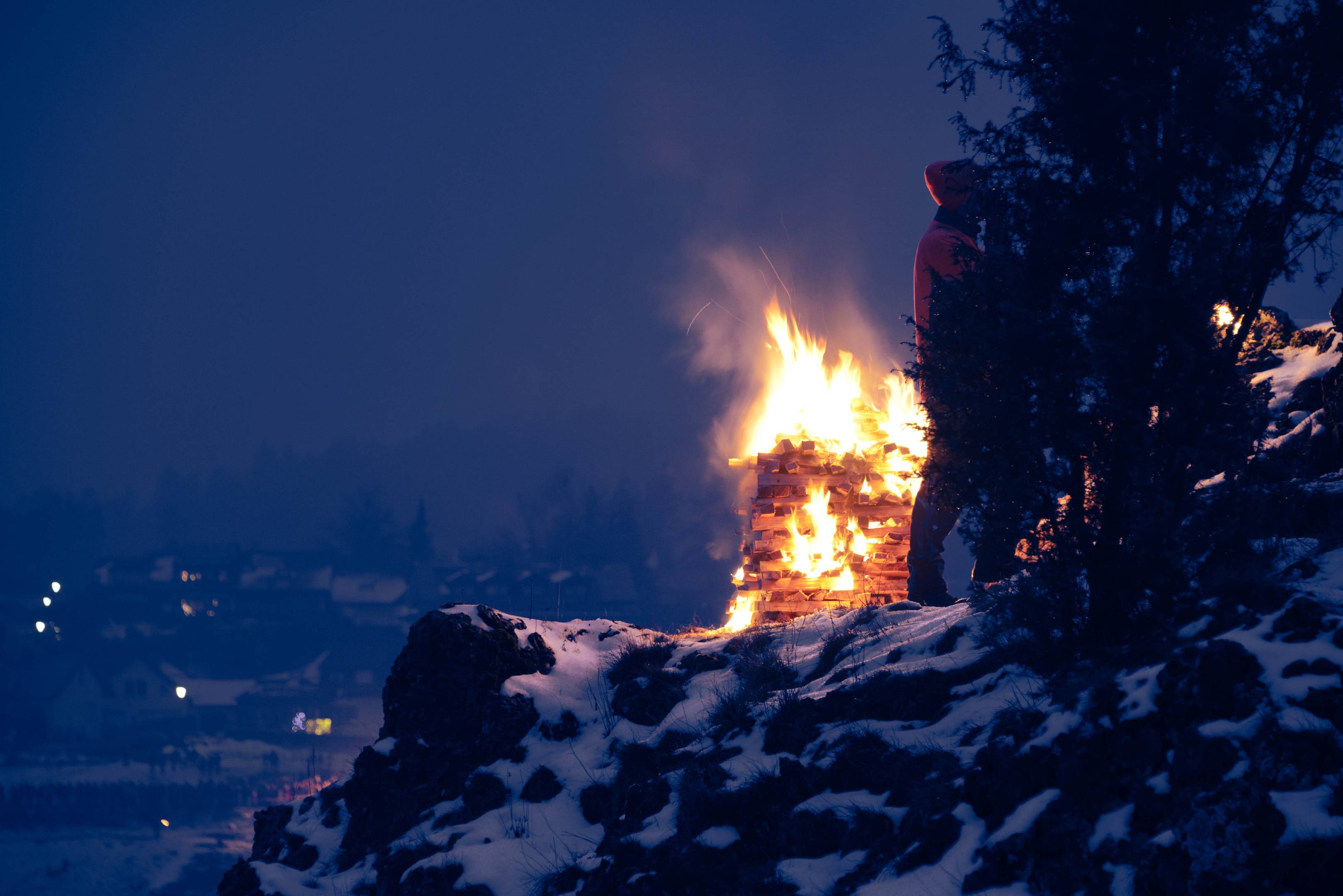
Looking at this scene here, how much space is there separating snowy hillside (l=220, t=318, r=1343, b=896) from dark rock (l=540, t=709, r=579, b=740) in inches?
2.2

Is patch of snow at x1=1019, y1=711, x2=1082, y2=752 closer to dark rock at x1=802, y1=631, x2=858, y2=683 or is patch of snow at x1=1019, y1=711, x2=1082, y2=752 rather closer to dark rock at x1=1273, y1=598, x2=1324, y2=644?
dark rock at x1=1273, y1=598, x2=1324, y2=644

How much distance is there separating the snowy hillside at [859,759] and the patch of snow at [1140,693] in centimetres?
2

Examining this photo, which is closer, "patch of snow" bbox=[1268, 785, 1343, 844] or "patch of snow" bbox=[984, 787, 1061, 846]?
"patch of snow" bbox=[1268, 785, 1343, 844]

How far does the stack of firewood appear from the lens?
14461 millimetres

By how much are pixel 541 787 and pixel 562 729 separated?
100 centimetres

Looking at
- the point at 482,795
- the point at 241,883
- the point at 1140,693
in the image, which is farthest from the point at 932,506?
the point at 241,883

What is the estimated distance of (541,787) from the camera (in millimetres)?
9398

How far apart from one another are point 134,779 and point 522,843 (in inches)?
2413

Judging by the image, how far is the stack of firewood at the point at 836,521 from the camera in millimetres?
14461

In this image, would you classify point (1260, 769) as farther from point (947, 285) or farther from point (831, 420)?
point (831, 420)

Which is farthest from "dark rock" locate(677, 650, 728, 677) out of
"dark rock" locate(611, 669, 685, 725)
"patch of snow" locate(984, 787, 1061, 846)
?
"patch of snow" locate(984, 787, 1061, 846)

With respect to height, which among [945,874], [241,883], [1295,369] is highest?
[1295,369]

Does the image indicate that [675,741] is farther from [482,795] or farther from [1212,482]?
[1212,482]

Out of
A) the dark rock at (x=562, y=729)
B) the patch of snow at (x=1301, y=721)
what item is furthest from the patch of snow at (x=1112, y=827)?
the dark rock at (x=562, y=729)
